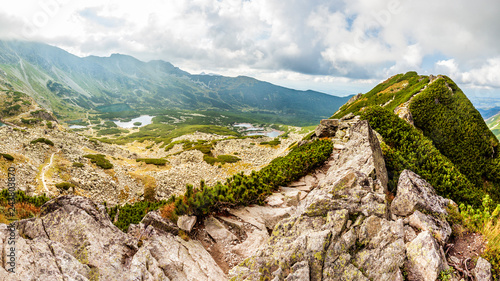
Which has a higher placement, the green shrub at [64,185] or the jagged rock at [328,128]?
the jagged rock at [328,128]

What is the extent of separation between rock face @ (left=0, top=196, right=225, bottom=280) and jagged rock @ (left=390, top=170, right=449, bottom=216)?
754cm

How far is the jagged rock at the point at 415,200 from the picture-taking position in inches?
318

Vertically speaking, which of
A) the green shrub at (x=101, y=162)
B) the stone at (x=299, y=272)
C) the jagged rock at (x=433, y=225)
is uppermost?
the jagged rock at (x=433, y=225)

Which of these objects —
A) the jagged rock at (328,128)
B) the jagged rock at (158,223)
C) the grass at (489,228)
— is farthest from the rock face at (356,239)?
the jagged rock at (328,128)

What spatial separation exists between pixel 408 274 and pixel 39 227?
40.1 feet

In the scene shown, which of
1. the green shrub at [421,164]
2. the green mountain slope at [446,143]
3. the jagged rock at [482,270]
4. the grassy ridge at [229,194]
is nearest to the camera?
the jagged rock at [482,270]

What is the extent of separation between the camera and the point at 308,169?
16203 mm

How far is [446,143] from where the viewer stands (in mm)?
25891

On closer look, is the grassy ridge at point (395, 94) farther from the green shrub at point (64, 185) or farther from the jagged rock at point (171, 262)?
the green shrub at point (64, 185)

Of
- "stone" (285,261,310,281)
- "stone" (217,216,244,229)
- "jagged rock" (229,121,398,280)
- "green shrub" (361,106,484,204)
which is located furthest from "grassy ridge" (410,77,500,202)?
"stone" (285,261,310,281)

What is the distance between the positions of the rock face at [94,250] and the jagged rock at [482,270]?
25.0ft

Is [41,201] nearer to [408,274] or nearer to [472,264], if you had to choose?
[408,274]

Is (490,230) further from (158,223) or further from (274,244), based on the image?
(158,223)

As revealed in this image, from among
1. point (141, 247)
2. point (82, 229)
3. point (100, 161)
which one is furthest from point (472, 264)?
point (100, 161)
